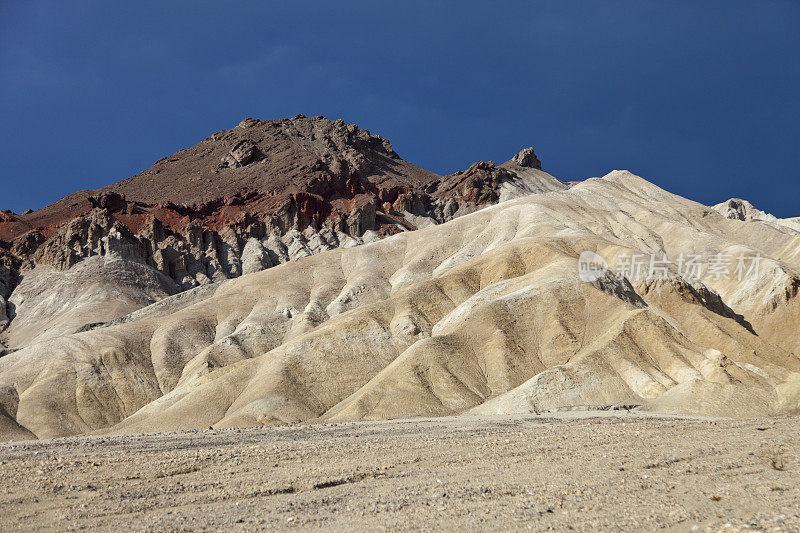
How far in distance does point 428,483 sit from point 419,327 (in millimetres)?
49640

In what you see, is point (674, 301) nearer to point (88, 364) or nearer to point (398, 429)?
point (398, 429)

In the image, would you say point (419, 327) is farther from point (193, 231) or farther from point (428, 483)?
point (193, 231)

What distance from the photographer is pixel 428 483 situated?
2075 centimetres

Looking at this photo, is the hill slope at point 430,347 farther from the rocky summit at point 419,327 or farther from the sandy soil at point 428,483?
the sandy soil at point 428,483

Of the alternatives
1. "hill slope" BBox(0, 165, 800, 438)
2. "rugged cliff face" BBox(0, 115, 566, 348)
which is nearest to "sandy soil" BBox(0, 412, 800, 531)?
"hill slope" BBox(0, 165, 800, 438)

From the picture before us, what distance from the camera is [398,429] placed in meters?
36.4

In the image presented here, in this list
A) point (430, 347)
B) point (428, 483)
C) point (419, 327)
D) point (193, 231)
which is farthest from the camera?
point (193, 231)

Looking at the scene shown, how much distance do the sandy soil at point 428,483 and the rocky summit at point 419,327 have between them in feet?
69.0

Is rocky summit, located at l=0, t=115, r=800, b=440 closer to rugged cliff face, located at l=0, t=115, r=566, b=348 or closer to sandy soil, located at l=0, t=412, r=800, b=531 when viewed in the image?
rugged cliff face, located at l=0, t=115, r=566, b=348

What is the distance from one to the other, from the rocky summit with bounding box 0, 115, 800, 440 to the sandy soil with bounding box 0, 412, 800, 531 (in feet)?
69.0

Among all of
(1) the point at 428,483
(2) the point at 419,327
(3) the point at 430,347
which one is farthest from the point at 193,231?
(1) the point at 428,483

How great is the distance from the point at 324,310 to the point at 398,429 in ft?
176

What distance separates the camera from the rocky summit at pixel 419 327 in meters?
53.2

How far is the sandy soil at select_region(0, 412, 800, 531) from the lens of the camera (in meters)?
16.7
